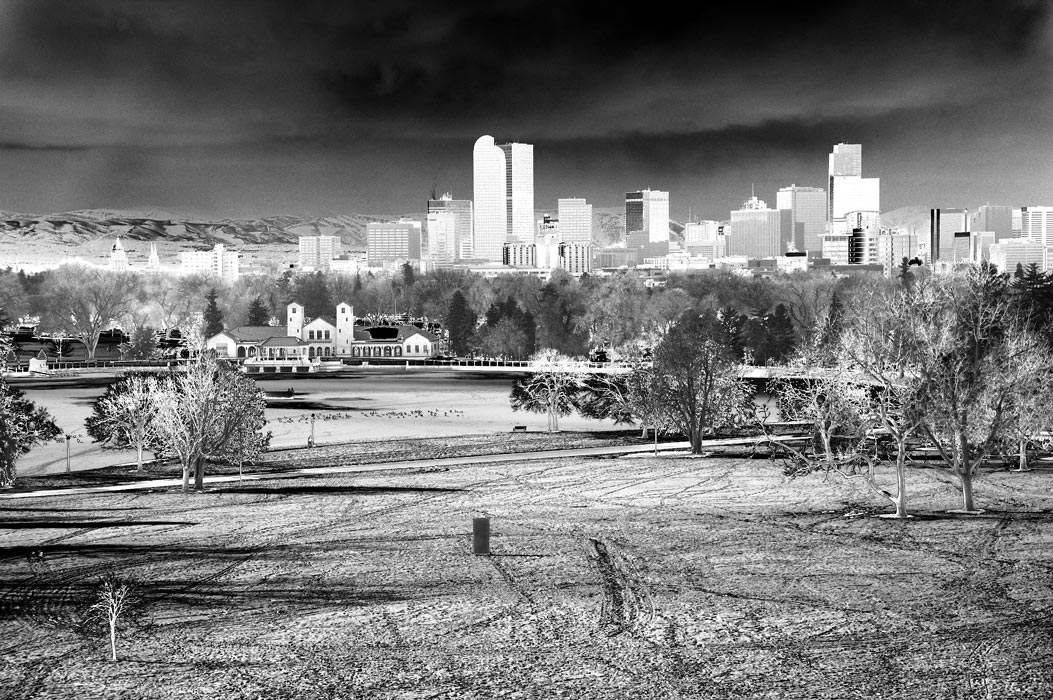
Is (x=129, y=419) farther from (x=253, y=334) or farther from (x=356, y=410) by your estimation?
(x=253, y=334)

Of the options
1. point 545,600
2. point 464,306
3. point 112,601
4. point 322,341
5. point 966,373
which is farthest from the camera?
point 464,306

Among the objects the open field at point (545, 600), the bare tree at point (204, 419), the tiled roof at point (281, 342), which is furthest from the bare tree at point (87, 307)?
the open field at point (545, 600)

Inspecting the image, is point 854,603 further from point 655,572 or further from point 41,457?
point 41,457

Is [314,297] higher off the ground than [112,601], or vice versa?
[314,297]

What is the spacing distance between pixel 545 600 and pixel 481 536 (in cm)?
373

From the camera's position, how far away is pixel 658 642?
17188mm

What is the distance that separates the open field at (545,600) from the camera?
622 inches

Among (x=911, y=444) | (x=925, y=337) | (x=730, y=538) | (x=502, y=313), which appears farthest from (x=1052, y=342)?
(x=502, y=313)

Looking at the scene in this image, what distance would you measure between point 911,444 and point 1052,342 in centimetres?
1191

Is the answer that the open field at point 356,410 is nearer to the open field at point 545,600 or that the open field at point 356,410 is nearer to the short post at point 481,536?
the open field at point 545,600

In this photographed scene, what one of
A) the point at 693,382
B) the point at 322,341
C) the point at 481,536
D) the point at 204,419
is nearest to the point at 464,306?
the point at 322,341

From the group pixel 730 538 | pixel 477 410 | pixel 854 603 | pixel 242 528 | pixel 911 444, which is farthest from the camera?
pixel 477 410

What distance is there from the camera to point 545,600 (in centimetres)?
1945

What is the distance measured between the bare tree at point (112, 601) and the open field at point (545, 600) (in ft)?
0.85
